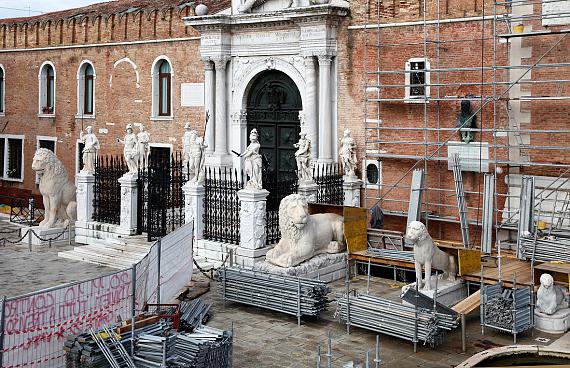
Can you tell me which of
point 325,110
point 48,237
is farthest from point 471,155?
point 48,237

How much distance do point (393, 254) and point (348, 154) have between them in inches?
139

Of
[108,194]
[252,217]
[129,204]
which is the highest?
[108,194]

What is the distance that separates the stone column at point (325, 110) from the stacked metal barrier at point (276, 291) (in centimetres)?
624

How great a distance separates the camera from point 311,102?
1850cm

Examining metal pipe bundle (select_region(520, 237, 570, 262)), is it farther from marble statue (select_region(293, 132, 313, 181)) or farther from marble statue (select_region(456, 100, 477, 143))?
marble statue (select_region(293, 132, 313, 181))

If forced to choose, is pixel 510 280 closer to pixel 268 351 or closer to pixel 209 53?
pixel 268 351

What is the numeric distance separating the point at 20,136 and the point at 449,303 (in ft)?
66.9

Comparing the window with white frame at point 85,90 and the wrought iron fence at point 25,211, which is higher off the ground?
the window with white frame at point 85,90

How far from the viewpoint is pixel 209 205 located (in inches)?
639

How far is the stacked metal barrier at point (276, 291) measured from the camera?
11.8m

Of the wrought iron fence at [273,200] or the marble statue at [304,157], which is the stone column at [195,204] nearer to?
the wrought iron fence at [273,200]

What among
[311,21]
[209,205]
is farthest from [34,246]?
[311,21]

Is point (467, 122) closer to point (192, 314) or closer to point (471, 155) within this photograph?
point (471, 155)

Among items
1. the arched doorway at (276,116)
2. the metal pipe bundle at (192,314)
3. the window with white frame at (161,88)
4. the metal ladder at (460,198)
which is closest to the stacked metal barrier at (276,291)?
the metal pipe bundle at (192,314)
